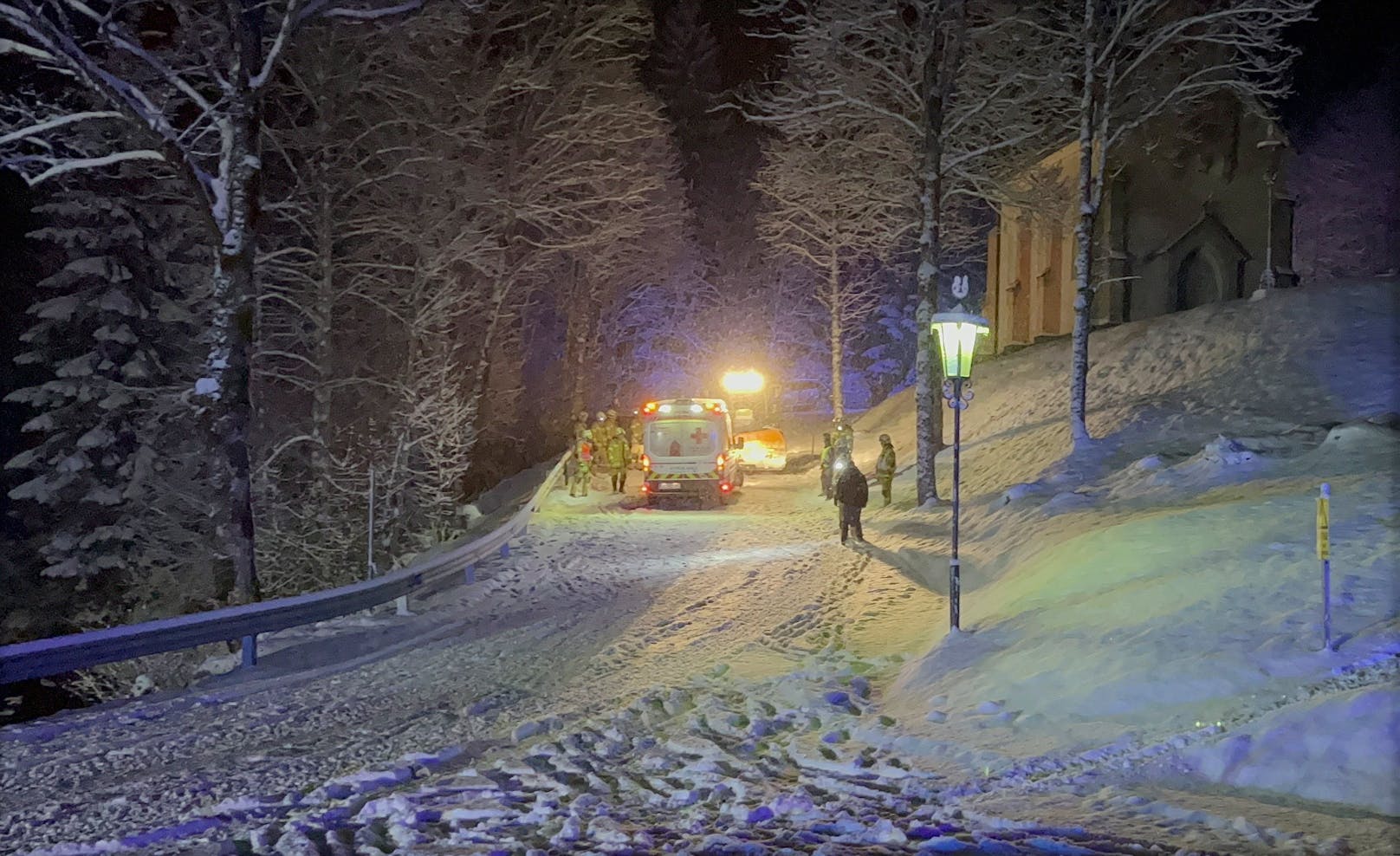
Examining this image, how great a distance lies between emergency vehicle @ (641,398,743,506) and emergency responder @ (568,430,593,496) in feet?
5.49

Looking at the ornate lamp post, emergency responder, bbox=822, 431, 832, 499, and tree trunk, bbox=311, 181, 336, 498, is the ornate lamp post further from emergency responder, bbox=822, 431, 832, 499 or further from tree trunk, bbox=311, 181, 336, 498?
tree trunk, bbox=311, 181, 336, 498

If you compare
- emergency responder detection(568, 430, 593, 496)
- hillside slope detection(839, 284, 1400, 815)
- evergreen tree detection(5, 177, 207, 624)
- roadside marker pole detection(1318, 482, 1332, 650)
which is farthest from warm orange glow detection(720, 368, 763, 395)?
roadside marker pole detection(1318, 482, 1332, 650)

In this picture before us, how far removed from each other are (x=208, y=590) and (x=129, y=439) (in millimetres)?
4029

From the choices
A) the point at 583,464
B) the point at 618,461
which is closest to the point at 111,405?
the point at 583,464

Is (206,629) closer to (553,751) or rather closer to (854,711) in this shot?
(553,751)

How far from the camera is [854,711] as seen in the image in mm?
8141

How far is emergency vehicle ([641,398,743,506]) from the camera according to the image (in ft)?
80.4

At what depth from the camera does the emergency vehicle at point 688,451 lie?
2450cm

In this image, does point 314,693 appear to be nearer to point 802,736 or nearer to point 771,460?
point 802,736

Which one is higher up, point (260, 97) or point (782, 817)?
point (260, 97)

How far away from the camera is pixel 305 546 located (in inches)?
763

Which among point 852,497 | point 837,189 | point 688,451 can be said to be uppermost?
point 837,189

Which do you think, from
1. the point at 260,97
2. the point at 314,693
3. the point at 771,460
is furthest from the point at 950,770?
the point at 771,460

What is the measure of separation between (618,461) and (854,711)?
20547mm
